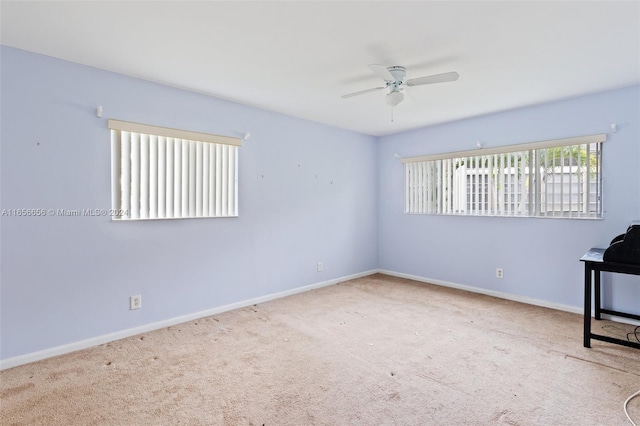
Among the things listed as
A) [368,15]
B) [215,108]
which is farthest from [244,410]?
[215,108]

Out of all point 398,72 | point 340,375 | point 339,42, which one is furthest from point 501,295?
point 339,42

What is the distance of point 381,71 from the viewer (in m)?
2.51

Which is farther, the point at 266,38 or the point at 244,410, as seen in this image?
the point at 266,38

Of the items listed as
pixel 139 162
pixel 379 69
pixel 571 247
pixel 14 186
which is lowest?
pixel 571 247

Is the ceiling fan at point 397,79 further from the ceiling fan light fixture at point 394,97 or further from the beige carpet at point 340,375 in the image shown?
the beige carpet at point 340,375

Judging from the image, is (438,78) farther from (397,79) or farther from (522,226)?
(522,226)

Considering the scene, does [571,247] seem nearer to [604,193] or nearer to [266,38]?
[604,193]

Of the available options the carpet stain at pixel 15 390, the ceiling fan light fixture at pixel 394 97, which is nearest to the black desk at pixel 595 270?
the ceiling fan light fixture at pixel 394 97

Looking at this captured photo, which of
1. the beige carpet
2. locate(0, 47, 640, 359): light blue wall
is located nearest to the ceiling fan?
locate(0, 47, 640, 359): light blue wall

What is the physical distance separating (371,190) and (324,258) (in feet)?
5.00

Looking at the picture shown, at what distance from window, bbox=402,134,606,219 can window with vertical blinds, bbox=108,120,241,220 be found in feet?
9.39

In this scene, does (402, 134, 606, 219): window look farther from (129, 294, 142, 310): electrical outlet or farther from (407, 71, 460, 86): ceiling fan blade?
(129, 294, 142, 310): electrical outlet

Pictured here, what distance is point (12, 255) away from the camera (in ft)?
8.05

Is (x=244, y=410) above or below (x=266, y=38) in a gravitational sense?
below
